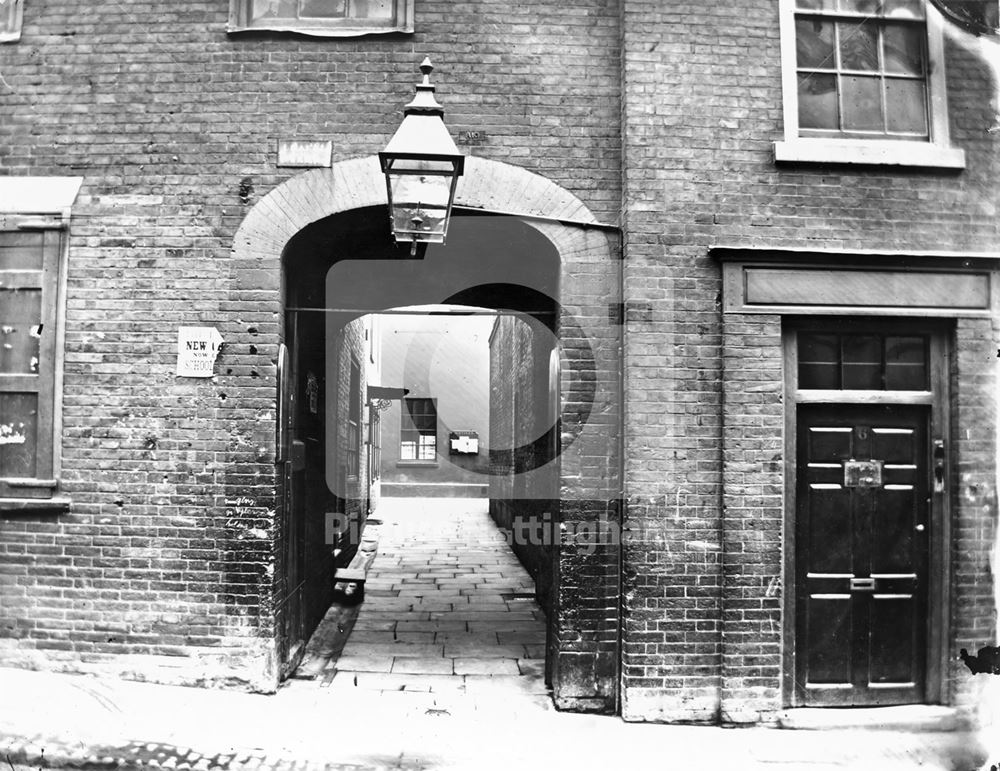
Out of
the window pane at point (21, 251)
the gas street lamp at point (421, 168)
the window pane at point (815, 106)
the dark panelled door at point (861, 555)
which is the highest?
the window pane at point (815, 106)

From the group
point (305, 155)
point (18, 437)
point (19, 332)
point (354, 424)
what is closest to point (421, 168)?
point (305, 155)

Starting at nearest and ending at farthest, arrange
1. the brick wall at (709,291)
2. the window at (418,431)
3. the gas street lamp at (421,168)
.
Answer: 1. the gas street lamp at (421,168)
2. the brick wall at (709,291)
3. the window at (418,431)

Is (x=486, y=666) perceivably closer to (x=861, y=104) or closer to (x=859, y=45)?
(x=861, y=104)

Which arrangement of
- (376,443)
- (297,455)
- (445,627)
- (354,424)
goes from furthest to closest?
(376,443)
(354,424)
(445,627)
(297,455)

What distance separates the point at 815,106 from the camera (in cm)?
598

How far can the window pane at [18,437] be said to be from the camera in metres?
5.95

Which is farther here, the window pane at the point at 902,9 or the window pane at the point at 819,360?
the window pane at the point at 902,9

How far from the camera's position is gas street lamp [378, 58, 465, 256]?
481 centimetres

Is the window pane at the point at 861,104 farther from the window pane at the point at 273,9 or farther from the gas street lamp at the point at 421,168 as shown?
the window pane at the point at 273,9

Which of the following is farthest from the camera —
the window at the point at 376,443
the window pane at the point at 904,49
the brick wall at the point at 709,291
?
the window at the point at 376,443

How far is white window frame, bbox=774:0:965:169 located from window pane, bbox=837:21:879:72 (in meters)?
0.39

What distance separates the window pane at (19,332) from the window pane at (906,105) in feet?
21.2

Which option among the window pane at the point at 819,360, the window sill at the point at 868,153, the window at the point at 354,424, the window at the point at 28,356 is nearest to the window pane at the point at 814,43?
the window sill at the point at 868,153

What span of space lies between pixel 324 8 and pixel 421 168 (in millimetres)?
2159
